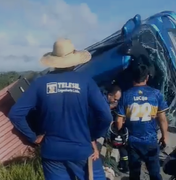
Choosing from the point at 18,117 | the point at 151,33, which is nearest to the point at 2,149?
A: the point at 18,117

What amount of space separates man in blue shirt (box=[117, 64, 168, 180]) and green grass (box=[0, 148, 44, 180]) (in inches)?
39.9

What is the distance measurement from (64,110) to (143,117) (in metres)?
1.55

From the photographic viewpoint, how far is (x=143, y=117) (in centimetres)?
489

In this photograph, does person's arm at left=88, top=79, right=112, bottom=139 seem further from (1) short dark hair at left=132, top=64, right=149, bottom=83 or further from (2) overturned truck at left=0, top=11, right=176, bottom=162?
(2) overturned truck at left=0, top=11, right=176, bottom=162

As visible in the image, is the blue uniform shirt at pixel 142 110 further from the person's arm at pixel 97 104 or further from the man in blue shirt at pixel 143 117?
the person's arm at pixel 97 104

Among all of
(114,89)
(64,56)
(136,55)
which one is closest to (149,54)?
(136,55)

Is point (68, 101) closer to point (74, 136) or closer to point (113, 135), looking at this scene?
point (74, 136)

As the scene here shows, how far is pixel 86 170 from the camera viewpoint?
147 inches

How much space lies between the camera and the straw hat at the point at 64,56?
3594 mm

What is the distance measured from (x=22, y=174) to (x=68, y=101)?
176 cm

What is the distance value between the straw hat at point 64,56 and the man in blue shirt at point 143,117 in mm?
1247

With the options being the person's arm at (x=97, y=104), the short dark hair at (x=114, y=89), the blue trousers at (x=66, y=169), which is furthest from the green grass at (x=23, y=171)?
the person's arm at (x=97, y=104)

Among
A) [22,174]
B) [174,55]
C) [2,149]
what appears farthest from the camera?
[174,55]

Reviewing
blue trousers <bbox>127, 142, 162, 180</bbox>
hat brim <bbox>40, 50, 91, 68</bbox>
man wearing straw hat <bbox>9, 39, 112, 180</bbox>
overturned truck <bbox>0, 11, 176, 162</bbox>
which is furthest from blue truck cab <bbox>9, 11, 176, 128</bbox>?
man wearing straw hat <bbox>9, 39, 112, 180</bbox>
